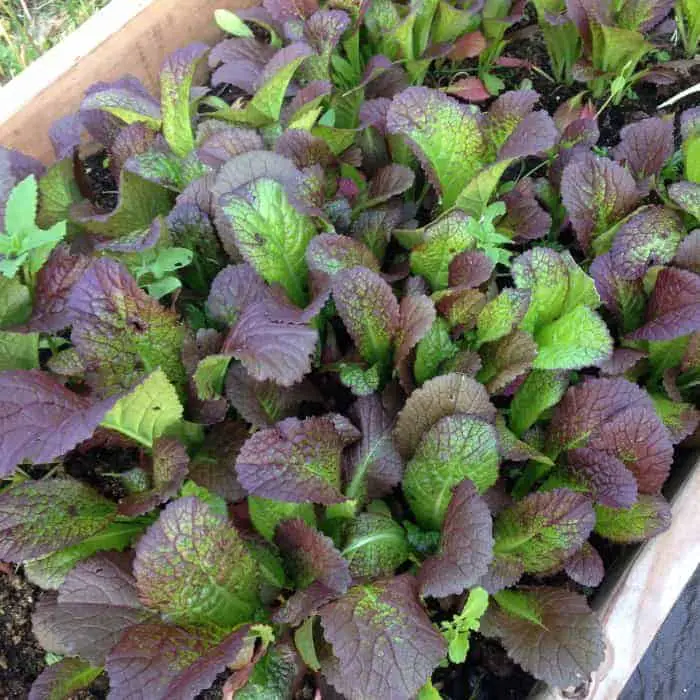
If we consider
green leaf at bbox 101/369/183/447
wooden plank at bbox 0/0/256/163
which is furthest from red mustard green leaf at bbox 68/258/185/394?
wooden plank at bbox 0/0/256/163

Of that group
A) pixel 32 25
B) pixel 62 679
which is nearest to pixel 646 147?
pixel 62 679

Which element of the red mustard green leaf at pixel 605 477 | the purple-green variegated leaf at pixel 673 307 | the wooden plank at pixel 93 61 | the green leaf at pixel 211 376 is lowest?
the red mustard green leaf at pixel 605 477

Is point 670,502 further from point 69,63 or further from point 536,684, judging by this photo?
point 69,63

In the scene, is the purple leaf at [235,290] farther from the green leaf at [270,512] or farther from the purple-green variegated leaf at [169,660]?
the purple-green variegated leaf at [169,660]

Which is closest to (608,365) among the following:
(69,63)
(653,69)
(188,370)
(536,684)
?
(536,684)

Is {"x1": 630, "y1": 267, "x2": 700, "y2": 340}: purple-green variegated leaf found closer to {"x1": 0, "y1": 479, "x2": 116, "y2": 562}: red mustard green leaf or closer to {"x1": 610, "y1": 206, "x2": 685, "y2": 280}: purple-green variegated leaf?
{"x1": 610, "y1": 206, "x2": 685, "y2": 280}: purple-green variegated leaf

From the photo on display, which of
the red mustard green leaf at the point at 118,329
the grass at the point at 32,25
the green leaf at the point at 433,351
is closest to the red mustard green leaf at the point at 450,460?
the green leaf at the point at 433,351
